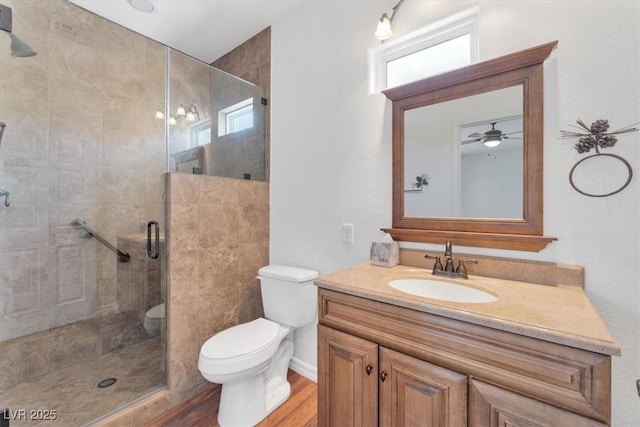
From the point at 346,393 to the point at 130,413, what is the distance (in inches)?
51.0

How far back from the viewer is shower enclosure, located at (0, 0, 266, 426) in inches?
69.4

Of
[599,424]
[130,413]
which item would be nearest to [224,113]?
[130,413]

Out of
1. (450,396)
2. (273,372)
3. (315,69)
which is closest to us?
(450,396)

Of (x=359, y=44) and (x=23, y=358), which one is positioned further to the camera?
(x=23, y=358)

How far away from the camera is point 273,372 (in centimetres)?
178

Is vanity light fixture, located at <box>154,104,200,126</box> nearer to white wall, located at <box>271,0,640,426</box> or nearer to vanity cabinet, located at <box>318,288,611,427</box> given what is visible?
white wall, located at <box>271,0,640,426</box>

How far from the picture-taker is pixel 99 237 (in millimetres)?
2174

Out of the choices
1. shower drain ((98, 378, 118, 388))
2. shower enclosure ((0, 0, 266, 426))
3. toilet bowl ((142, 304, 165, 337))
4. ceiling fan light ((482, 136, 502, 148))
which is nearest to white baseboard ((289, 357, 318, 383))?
shower enclosure ((0, 0, 266, 426))

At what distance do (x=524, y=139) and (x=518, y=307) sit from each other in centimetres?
74

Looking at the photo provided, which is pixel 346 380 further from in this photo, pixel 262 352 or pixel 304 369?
pixel 304 369

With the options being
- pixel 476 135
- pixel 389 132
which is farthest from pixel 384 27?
pixel 476 135

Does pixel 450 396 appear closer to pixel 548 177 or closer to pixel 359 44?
pixel 548 177

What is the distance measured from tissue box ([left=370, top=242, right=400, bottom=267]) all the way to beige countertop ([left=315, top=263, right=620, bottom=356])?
137mm

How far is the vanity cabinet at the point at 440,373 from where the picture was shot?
2.26 ft
